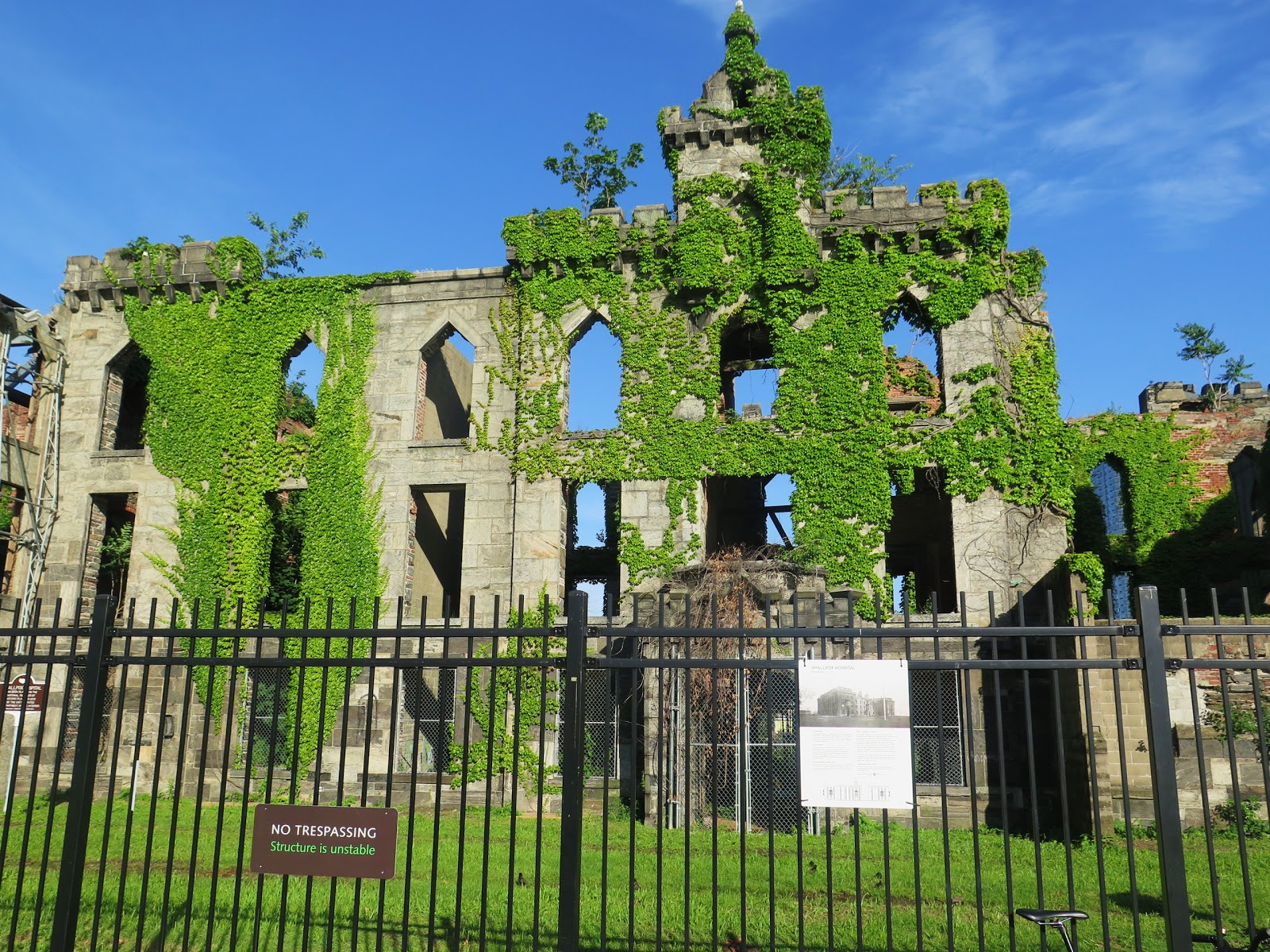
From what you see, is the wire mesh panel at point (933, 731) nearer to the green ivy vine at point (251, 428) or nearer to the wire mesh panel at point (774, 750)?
the wire mesh panel at point (774, 750)

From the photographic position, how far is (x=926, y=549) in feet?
86.8

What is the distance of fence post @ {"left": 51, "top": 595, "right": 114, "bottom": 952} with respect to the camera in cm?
583

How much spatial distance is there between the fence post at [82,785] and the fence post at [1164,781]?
570 centimetres

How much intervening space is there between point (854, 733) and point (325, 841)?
2.94m

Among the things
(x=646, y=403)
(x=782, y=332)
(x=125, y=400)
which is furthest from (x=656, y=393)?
(x=125, y=400)

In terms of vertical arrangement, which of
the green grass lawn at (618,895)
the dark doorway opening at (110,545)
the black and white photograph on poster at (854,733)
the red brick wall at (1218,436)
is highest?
the red brick wall at (1218,436)

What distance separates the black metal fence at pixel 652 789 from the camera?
5215 mm

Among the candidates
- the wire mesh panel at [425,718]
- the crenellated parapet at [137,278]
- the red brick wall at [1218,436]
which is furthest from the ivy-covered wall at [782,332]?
the red brick wall at [1218,436]

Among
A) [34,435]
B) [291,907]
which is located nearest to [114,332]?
[34,435]

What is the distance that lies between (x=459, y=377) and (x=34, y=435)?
1035 cm

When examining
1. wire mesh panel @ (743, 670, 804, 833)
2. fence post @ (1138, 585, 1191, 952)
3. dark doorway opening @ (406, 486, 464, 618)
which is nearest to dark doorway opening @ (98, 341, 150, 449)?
dark doorway opening @ (406, 486, 464, 618)

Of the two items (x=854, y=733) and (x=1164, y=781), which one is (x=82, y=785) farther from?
(x=1164, y=781)

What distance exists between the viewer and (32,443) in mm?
23109

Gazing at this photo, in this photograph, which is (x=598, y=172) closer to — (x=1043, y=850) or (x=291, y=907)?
(x=1043, y=850)
